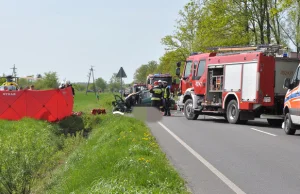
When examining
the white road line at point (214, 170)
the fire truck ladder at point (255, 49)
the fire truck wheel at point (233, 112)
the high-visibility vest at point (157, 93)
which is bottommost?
the white road line at point (214, 170)

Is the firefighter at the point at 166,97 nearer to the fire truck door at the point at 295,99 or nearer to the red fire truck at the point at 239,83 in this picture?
the red fire truck at the point at 239,83

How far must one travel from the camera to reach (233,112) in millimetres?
21438

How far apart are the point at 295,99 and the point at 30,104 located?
38.0 feet

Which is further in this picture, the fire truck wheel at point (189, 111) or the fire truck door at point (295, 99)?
the fire truck wheel at point (189, 111)

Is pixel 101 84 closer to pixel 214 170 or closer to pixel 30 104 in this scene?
pixel 30 104

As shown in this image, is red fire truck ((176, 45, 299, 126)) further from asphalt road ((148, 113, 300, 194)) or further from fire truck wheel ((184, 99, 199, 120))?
asphalt road ((148, 113, 300, 194))

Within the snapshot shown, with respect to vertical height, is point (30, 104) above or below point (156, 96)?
below

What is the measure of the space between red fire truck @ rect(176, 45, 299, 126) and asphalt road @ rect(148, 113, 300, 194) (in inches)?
83.2

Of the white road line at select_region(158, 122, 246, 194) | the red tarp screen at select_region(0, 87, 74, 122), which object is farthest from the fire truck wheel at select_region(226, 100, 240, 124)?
the red tarp screen at select_region(0, 87, 74, 122)

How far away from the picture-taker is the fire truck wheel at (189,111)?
24464 mm

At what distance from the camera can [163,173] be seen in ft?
26.9

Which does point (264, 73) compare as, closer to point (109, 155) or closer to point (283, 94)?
point (283, 94)

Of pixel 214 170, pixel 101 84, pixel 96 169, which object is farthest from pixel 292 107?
pixel 101 84

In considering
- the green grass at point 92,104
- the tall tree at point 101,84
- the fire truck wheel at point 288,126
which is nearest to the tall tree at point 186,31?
the green grass at point 92,104
